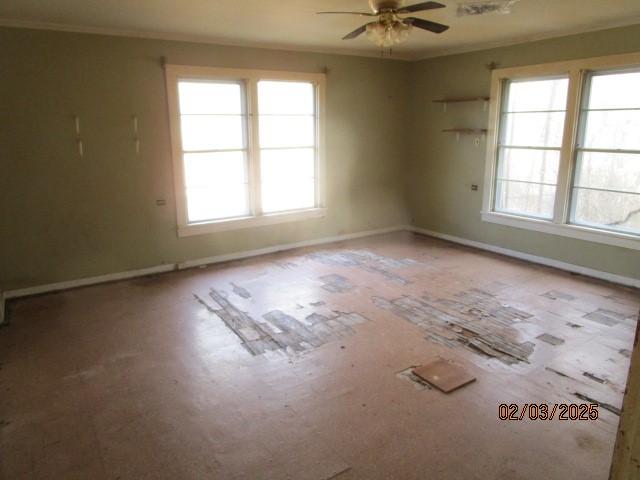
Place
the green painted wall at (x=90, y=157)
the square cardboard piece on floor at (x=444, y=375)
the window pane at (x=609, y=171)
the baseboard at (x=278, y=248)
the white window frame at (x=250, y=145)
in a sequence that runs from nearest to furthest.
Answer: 1. the square cardboard piece on floor at (x=444, y=375)
2. the green painted wall at (x=90, y=157)
3. the window pane at (x=609, y=171)
4. the white window frame at (x=250, y=145)
5. the baseboard at (x=278, y=248)

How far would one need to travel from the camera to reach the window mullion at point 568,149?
5113 mm

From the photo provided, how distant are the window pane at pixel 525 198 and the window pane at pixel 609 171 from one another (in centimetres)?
40

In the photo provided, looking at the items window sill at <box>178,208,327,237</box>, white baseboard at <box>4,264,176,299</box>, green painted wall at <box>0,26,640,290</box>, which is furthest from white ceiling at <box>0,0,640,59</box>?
white baseboard at <box>4,264,176,299</box>

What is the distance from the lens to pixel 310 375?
3.28 meters

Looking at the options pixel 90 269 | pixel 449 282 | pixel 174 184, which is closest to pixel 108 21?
pixel 174 184

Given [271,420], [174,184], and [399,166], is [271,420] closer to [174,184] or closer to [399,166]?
[174,184]

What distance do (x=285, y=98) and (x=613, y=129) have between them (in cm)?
392

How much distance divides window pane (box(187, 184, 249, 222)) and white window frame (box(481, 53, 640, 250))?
339 cm

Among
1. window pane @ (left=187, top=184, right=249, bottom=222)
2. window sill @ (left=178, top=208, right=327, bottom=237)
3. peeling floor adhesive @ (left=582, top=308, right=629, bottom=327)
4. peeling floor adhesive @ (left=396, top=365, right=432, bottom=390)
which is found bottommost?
peeling floor adhesive @ (left=396, top=365, right=432, bottom=390)

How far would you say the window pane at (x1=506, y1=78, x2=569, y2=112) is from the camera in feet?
17.6

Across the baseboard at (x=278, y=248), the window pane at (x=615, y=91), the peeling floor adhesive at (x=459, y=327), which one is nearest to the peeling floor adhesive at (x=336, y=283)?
the peeling floor adhesive at (x=459, y=327)

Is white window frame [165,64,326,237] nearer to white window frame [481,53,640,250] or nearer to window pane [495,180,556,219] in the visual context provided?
white window frame [481,53,640,250]

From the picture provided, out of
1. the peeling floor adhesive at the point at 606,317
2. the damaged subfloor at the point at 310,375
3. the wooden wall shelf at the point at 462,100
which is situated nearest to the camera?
the damaged subfloor at the point at 310,375

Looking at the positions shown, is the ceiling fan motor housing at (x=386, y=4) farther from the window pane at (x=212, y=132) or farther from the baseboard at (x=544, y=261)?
the baseboard at (x=544, y=261)
